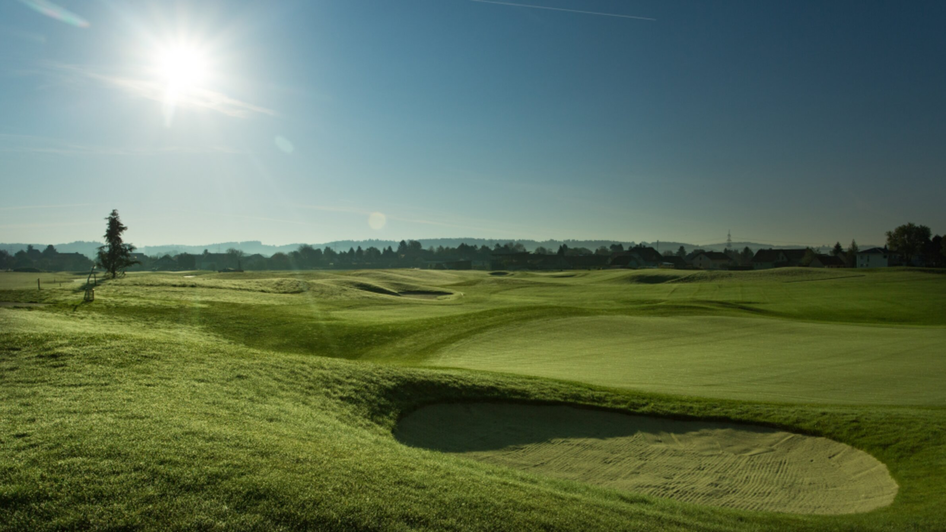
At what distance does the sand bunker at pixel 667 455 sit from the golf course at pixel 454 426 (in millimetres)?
63

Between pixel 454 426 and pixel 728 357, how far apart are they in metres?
15.8

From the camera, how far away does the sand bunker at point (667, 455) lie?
9625mm

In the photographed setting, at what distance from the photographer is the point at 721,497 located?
9445mm

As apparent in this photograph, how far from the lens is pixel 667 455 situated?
11625 mm

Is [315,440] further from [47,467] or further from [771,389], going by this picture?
[771,389]

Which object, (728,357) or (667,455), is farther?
(728,357)

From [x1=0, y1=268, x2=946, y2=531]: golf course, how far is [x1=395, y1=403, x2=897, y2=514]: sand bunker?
0.06 metres

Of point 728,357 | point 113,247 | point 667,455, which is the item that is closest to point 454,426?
point 667,455

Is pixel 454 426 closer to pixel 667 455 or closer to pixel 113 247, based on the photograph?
pixel 667 455

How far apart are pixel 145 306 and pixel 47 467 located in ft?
82.3

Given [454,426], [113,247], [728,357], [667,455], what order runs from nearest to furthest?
[667,455] → [454,426] → [728,357] → [113,247]

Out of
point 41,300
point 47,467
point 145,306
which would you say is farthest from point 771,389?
point 41,300

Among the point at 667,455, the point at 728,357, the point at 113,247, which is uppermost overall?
the point at 113,247

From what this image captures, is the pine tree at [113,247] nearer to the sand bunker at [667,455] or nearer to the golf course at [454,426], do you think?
the golf course at [454,426]
